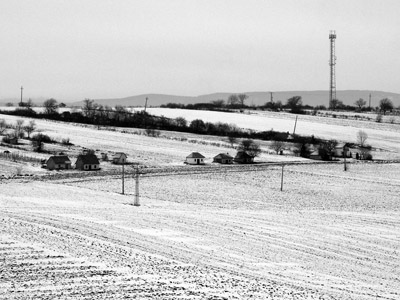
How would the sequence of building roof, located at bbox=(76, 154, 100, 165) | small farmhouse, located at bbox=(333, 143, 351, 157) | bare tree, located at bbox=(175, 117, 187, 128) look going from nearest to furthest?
building roof, located at bbox=(76, 154, 100, 165) < small farmhouse, located at bbox=(333, 143, 351, 157) < bare tree, located at bbox=(175, 117, 187, 128)

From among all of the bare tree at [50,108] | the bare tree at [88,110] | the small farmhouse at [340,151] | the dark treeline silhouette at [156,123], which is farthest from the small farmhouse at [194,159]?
the bare tree at [50,108]

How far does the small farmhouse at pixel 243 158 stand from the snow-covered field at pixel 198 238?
13904 mm

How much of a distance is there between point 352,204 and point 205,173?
62.2 feet

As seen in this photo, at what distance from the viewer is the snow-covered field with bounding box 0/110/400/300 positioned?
64.0 feet

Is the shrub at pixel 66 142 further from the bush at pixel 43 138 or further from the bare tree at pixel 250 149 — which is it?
the bare tree at pixel 250 149

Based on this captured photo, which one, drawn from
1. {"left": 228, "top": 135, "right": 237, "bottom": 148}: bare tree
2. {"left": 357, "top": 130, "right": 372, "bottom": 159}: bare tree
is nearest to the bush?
{"left": 228, "top": 135, "right": 237, "bottom": 148}: bare tree

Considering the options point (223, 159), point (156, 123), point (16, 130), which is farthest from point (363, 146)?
point (16, 130)

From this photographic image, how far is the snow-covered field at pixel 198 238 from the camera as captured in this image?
19500mm

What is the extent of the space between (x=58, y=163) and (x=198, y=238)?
121 ft

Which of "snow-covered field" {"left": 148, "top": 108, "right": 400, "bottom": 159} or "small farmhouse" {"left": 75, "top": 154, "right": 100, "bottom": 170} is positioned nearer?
"small farmhouse" {"left": 75, "top": 154, "right": 100, "bottom": 170}

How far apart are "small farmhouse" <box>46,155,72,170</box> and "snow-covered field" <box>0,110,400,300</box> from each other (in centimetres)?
229

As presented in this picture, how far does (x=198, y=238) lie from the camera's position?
28.6m

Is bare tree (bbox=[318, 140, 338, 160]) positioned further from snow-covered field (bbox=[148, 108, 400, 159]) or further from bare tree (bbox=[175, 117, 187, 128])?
bare tree (bbox=[175, 117, 187, 128])

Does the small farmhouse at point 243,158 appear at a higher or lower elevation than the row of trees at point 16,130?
lower
